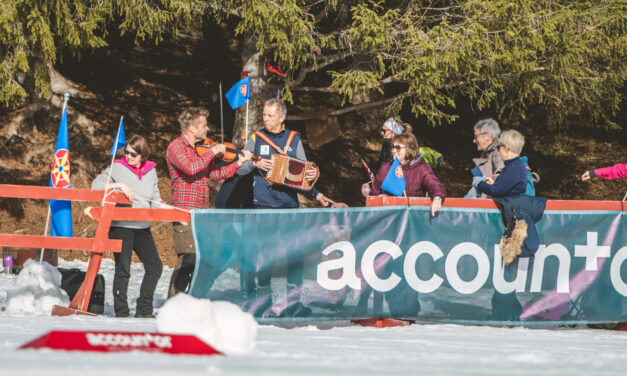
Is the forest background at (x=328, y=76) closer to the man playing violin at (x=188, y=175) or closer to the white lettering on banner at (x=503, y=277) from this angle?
the man playing violin at (x=188, y=175)

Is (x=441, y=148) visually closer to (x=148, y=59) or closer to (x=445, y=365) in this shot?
(x=148, y=59)

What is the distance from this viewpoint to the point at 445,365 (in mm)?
3445

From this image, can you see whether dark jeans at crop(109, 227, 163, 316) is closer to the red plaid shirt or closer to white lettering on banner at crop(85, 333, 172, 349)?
the red plaid shirt

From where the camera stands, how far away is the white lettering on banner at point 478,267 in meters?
5.66

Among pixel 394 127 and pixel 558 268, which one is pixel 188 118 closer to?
pixel 394 127

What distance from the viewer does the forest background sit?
9.59 m

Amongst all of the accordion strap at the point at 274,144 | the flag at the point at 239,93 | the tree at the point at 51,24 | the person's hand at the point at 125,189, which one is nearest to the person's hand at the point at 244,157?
the accordion strap at the point at 274,144

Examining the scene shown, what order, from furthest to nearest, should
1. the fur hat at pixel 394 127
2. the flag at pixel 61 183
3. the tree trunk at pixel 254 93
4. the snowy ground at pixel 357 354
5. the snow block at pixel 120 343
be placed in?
1. the tree trunk at pixel 254 93
2. the flag at pixel 61 183
3. the fur hat at pixel 394 127
4. the snow block at pixel 120 343
5. the snowy ground at pixel 357 354

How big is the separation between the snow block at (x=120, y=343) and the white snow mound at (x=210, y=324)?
0.21 meters

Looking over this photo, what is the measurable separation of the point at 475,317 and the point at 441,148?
9973 mm

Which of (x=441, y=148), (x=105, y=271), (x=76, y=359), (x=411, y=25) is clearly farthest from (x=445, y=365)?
(x=441, y=148)

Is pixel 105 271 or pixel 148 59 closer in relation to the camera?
pixel 105 271

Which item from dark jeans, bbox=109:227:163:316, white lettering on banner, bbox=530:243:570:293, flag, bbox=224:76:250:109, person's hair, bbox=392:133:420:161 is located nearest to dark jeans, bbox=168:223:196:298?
dark jeans, bbox=109:227:163:316

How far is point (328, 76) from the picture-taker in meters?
13.6
